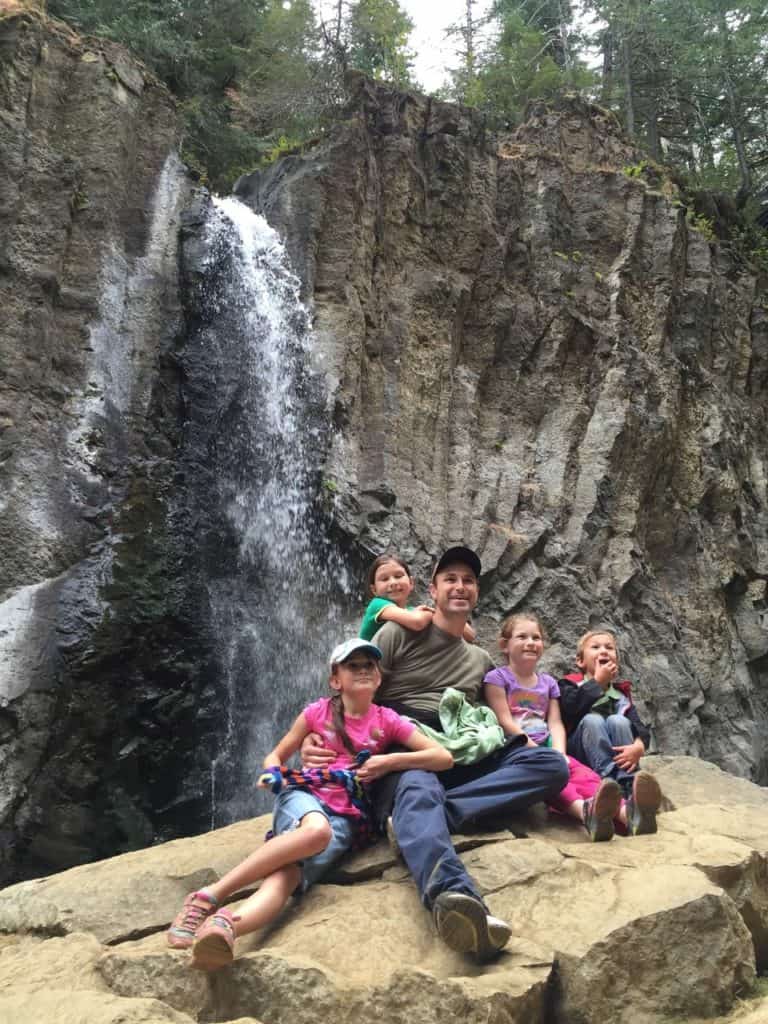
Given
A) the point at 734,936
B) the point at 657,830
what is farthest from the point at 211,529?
the point at 734,936

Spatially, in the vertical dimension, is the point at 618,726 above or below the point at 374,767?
below

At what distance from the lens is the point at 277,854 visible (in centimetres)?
372

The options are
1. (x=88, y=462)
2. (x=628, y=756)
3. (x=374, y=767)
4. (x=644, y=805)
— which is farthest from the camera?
(x=88, y=462)

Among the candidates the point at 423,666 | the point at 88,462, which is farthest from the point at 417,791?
the point at 88,462

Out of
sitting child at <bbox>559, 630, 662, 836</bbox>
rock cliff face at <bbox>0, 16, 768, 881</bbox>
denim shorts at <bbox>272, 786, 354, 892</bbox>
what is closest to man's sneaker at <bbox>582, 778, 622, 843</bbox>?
sitting child at <bbox>559, 630, 662, 836</bbox>

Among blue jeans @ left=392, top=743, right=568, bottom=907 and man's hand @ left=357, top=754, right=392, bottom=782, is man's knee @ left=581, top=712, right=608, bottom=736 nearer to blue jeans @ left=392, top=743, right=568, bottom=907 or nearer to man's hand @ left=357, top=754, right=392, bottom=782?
blue jeans @ left=392, top=743, right=568, bottom=907

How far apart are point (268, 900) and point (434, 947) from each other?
2.38ft

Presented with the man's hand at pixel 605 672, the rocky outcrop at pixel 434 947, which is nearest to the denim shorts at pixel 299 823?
the rocky outcrop at pixel 434 947

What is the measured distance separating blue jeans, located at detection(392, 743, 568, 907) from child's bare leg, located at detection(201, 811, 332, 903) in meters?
0.35

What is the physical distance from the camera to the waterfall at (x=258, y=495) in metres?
9.34

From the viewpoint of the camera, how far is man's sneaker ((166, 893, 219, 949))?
3.49 m

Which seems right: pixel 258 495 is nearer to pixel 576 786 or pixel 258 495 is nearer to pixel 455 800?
pixel 576 786

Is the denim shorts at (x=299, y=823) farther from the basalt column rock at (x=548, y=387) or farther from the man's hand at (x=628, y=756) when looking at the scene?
the basalt column rock at (x=548, y=387)

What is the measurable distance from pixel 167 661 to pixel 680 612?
7.98 meters
